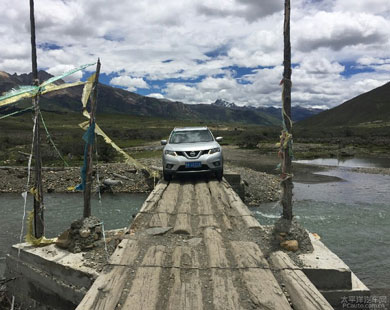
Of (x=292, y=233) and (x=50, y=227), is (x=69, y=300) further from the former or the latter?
(x=50, y=227)

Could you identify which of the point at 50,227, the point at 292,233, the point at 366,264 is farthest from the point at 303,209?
the point at 50,227

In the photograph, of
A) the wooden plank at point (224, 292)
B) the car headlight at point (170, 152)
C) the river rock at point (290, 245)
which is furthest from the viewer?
the car headlight at point (170, 152)

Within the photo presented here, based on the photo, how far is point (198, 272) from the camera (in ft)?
14.8

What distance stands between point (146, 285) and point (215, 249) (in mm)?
1572

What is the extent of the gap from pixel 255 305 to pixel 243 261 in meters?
1.17

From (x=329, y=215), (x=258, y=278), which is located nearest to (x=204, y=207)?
(x=258, y=278)

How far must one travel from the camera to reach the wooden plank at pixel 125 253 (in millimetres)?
4812

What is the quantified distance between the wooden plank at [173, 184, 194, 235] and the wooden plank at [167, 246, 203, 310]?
3.53 ft

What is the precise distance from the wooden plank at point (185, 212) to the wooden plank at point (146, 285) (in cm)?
130

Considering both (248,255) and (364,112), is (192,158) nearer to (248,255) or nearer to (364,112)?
(248,255)

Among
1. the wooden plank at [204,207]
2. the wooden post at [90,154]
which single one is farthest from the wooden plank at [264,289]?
the wooden post at [90,154]

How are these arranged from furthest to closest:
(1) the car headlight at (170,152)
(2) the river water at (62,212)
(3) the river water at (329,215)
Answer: (2) the river water at (62,212) < (1) the car headlight at (170,152) < (3) the river water at (329,215)

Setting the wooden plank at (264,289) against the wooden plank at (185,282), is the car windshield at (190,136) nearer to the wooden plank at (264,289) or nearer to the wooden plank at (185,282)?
the wooden plank at (185,282)

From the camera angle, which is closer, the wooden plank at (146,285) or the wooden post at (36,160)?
the wooden plank at (146,285)
